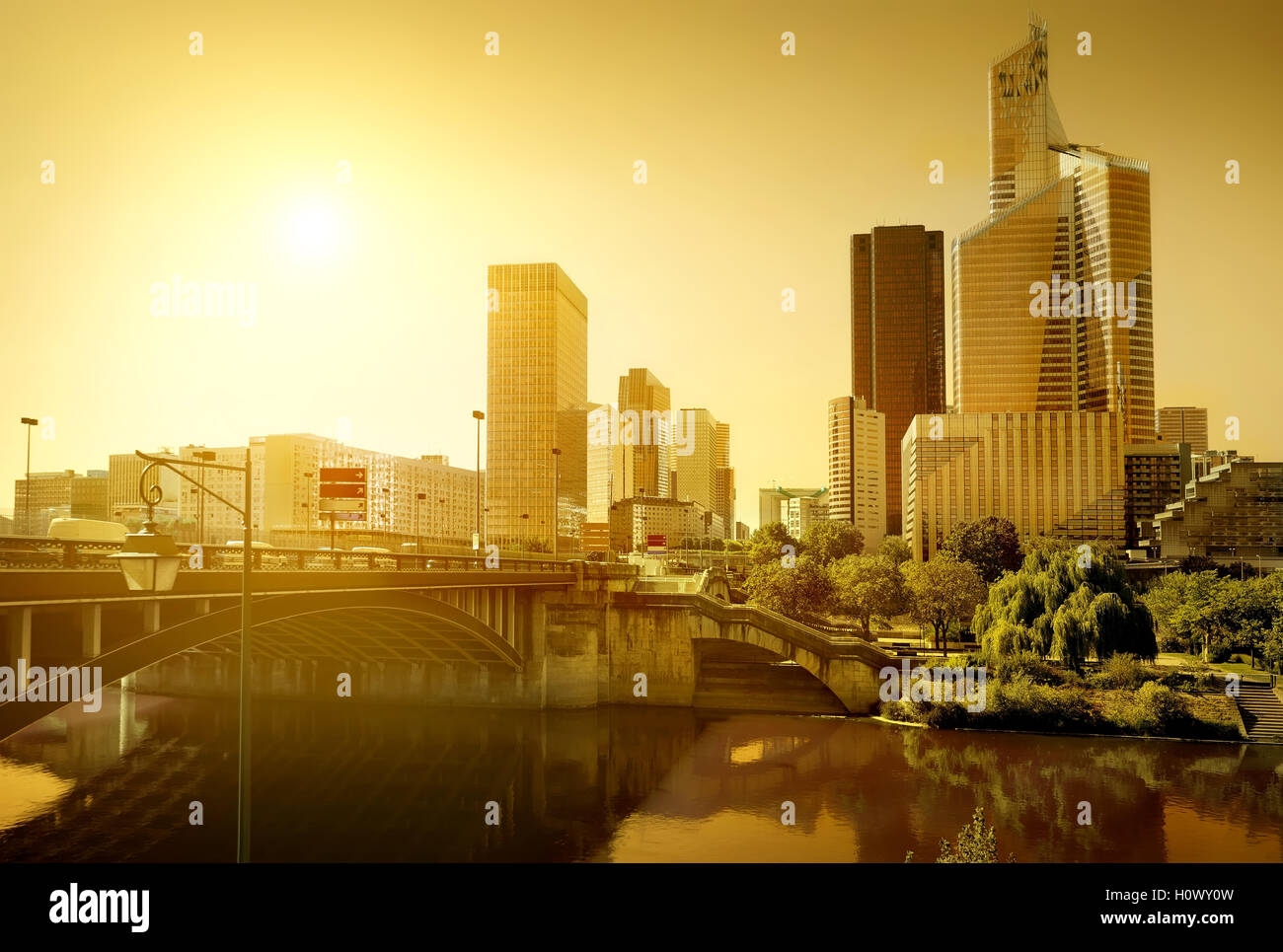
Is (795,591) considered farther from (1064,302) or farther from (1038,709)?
(1064,302)

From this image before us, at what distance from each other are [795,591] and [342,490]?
42557 mm

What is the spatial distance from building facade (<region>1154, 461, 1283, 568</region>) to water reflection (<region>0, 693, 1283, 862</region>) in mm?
80650

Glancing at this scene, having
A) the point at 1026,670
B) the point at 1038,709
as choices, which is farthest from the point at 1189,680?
the point at 1038,709

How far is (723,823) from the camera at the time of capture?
116 ft

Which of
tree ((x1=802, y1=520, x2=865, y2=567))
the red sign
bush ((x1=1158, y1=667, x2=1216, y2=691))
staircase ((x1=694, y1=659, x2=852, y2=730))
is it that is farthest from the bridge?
tree ((x1=802, y1=520, x2=865, y2=567))

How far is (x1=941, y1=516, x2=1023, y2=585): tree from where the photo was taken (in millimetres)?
105000

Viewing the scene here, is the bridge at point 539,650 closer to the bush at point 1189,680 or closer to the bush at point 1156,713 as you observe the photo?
the bush at point 1156,713

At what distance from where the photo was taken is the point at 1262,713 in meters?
47.9

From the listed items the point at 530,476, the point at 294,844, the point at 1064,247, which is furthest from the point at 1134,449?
the point at 294,844

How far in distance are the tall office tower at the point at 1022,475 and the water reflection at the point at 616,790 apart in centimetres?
11157

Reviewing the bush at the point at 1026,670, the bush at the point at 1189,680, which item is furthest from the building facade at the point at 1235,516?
the bush at the point at 1026,670

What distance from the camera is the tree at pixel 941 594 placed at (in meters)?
69.5
